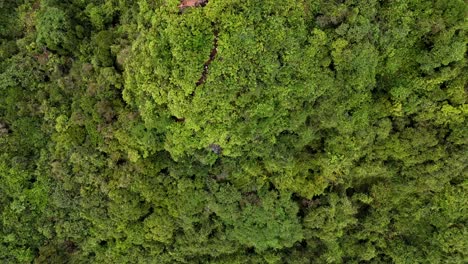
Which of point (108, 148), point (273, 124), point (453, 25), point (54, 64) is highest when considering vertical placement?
point (453, 25)

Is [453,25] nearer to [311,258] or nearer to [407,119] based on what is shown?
[407,119]

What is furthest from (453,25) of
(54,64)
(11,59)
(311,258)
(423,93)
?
(11,59)

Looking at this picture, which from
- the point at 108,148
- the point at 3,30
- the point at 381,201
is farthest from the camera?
the point at 3,30

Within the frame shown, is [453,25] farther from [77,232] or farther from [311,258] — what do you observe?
[77,232]

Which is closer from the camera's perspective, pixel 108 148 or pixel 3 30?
pixel 108 148

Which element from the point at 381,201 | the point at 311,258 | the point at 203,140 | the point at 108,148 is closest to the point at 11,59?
the point at 108,148

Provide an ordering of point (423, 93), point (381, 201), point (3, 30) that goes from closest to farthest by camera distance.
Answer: point (423, 93) < point (381, 201) < point (3, 30)

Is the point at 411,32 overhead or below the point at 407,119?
overhead
